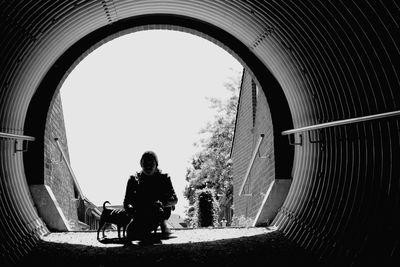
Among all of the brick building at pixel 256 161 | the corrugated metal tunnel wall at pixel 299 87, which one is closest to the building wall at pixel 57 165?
the corrugated metal tunnel wall at pixel 299 87

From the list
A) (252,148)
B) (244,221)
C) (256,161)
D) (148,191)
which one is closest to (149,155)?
(148,191)

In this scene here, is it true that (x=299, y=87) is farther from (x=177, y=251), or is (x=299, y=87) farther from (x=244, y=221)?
(x=244, y=221)

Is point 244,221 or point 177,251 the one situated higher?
point 244,221

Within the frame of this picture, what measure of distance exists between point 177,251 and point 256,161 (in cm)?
585

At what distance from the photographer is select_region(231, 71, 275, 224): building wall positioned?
10.1 m

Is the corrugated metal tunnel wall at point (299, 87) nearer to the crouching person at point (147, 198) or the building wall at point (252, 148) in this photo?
the building wall at point (252, 148)

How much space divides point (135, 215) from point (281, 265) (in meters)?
2.90

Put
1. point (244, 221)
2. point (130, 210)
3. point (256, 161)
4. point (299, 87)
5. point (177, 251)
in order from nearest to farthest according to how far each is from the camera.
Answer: point (177, 251) → point (299, 87) → point (130, 210) → point (256, 161) → point (244, 221)

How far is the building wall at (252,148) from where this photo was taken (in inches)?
396

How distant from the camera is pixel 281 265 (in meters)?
5.33

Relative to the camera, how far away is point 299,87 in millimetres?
7477

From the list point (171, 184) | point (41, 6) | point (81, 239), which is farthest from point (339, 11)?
point (81, 239)

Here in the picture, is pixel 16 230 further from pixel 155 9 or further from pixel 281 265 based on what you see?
pixel 155 9

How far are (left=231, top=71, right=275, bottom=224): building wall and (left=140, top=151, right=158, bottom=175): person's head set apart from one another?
103 inches
